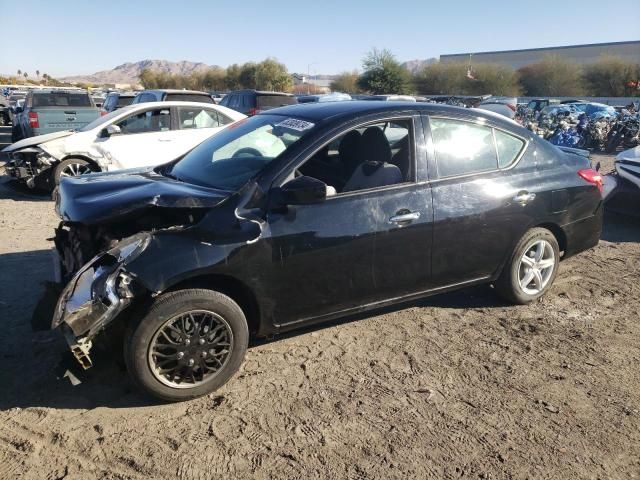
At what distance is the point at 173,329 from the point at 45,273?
2.93 meters

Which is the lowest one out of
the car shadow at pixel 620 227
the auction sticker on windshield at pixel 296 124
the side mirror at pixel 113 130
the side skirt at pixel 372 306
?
the car shadow at pixel 620 227

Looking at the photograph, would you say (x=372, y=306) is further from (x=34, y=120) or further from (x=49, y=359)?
→ (x=34, y=120)

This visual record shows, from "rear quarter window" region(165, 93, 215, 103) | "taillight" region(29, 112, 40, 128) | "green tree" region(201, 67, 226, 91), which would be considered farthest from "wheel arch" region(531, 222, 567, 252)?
"green tree" region(201, 67, 226, 91)

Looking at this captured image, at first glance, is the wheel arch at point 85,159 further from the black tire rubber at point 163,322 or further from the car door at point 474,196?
the car door at point 474,196

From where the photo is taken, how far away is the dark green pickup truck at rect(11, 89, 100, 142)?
1273 cm

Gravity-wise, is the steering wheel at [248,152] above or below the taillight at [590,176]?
above

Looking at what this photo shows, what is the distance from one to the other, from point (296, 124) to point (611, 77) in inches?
2446

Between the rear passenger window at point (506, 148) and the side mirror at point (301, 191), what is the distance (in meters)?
1.83

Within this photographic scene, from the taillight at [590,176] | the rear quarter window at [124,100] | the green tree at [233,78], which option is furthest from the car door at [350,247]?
the green tree at [233,78]

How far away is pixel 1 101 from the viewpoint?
1909cm

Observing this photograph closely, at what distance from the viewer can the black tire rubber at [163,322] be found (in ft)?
9.64

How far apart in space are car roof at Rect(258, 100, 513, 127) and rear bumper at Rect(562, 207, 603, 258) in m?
1.29

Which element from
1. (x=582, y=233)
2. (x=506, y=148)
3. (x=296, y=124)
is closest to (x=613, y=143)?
(x=582, y=233)

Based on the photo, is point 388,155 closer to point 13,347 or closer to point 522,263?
point 522,263
